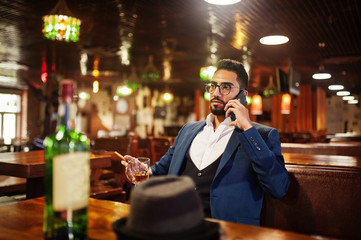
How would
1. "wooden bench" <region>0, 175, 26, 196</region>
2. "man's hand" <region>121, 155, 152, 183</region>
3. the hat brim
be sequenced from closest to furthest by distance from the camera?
1. the hat brim
2. "man's hand" <region>121, 155, 152, 183</region>
3. "wooden bench" <region>0, 175, 26, 196</region>

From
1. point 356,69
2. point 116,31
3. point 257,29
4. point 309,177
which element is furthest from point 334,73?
point 309,177

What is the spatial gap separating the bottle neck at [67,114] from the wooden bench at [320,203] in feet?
4.29

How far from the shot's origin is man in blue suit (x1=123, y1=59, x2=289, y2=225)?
154 cm

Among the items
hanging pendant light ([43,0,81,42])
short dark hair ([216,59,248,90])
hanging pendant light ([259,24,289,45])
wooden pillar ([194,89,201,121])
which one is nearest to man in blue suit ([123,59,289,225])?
short dark hair ([216,59,248,90])

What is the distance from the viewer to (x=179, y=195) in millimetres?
786

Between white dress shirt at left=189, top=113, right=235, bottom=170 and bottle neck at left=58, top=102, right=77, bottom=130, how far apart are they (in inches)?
→ 39.5

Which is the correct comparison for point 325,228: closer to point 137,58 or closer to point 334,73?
point 137,58

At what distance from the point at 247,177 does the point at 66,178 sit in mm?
1031

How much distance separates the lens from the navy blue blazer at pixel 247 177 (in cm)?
152

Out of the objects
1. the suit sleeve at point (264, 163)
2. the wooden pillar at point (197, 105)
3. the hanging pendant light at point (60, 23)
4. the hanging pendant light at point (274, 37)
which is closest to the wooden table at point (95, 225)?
the suit sleeve at point (264, 163)

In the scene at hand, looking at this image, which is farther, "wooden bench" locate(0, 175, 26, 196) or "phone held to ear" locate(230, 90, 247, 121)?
"wooden bench" locate(0, 175, 26, 196)

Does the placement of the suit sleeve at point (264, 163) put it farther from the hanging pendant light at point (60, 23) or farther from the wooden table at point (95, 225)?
the hanging pendant light at point (60, 23)

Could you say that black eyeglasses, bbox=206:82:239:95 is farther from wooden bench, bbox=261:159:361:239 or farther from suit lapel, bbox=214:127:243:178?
wooden bench, bbox=261:159:361:239

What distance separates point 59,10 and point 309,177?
138 inches
